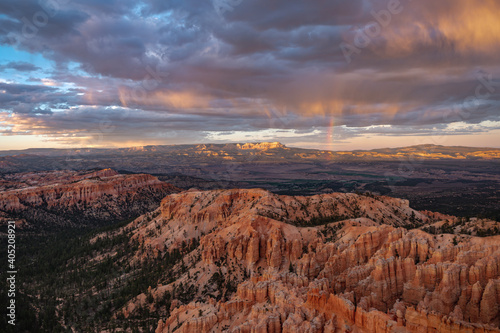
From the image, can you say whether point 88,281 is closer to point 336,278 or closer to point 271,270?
point 271,270

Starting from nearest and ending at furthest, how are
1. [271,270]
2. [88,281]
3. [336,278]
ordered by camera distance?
[336,278] → [271,270] → [88,281]

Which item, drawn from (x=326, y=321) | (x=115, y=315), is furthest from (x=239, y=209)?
(x=326, y=321)

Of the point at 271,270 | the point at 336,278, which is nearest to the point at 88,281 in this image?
the point at 271,270

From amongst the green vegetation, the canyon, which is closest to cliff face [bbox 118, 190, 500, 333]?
the canyon

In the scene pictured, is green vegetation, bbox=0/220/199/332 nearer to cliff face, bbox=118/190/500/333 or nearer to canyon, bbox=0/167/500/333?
canyon, bbox=0/167/500/333

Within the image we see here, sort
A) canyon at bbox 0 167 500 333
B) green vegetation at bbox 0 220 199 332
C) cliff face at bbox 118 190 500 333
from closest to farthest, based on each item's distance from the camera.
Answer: cliff face at bbox 118 190 500 333, canyon at bbox 0 167 500 333, green vegetation at bbox 0 220 199 332

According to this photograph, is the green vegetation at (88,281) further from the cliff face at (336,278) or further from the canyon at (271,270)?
the cliff face at (336,278)

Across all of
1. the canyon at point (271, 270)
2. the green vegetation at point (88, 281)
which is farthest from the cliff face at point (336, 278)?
the green vegetation at point (88, 281)

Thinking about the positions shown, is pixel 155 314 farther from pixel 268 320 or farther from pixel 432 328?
pixel 432 328
